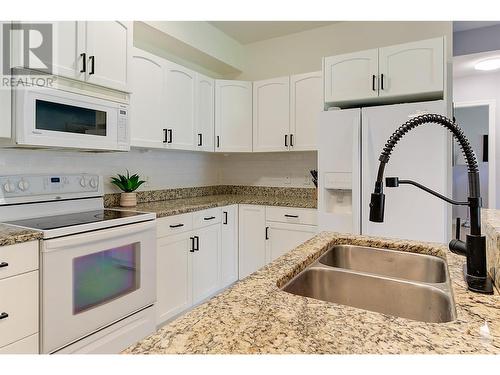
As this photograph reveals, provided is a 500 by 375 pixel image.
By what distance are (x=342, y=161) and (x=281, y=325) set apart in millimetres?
2141

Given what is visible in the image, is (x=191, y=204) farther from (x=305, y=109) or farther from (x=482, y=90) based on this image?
(x=482, y=90)

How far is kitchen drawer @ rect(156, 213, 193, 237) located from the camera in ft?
7.64

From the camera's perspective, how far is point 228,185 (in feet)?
13.1

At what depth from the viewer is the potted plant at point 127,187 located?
2609mm

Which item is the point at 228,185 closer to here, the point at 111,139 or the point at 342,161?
the point at 342,161

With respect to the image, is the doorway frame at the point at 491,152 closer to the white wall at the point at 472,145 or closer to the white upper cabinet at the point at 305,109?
the white wall at the point at 472,145

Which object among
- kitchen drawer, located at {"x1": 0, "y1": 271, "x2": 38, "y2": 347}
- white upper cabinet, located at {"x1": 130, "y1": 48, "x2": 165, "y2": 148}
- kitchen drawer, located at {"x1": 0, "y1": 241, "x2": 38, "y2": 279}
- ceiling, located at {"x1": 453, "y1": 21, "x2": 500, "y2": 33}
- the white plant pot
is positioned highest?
ceiling, located at {"x1": 453, "y1": 21, "x2": 500, "y2": 33}

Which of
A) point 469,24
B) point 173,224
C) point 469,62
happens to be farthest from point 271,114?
point 469,62

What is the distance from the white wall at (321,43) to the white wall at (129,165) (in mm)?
1249

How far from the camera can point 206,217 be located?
9.23 feet

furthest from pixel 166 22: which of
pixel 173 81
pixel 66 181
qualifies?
pixel 66 181

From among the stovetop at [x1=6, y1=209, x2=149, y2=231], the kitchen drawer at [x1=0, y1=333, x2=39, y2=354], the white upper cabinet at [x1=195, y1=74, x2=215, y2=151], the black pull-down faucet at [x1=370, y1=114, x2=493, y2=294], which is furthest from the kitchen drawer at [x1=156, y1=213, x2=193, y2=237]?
the black pull-down faucet at [x1=370, y1=114, x2=493, y2=294]

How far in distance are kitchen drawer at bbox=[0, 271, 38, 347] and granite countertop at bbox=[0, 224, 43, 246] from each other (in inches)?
6.3
